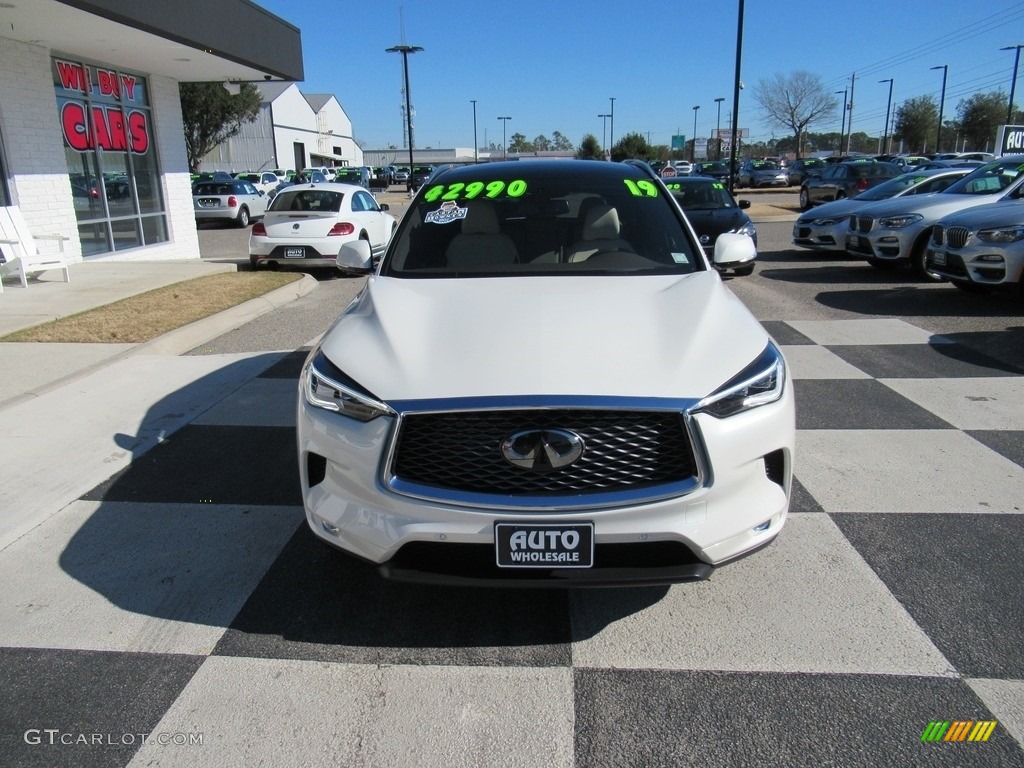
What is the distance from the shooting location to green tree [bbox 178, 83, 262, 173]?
50094 millimetres

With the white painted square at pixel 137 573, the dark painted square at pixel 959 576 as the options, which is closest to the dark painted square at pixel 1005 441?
the dark painted square at pixel 959 576

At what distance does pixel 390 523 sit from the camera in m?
2.65

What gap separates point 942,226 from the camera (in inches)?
380

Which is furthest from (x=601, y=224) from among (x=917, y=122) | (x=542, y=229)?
(x=917, y=122)

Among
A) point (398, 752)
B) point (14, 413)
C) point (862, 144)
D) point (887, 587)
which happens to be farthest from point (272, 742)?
point (862, 144)

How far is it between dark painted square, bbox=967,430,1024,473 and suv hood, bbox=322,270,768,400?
241cm

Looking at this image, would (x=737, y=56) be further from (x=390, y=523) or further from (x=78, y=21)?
(x=390, y=523)

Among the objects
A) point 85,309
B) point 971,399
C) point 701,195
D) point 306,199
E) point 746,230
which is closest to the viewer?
point 971,399

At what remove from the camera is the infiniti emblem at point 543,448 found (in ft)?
8.48

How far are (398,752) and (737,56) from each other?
2541 cm

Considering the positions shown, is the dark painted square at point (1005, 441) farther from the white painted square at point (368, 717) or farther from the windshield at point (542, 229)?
the white painted square at point (368, 717)

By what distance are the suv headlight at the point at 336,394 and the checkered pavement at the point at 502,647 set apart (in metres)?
0.89

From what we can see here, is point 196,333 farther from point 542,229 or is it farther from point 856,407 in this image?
point 856,407

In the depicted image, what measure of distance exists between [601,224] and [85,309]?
295 inches
